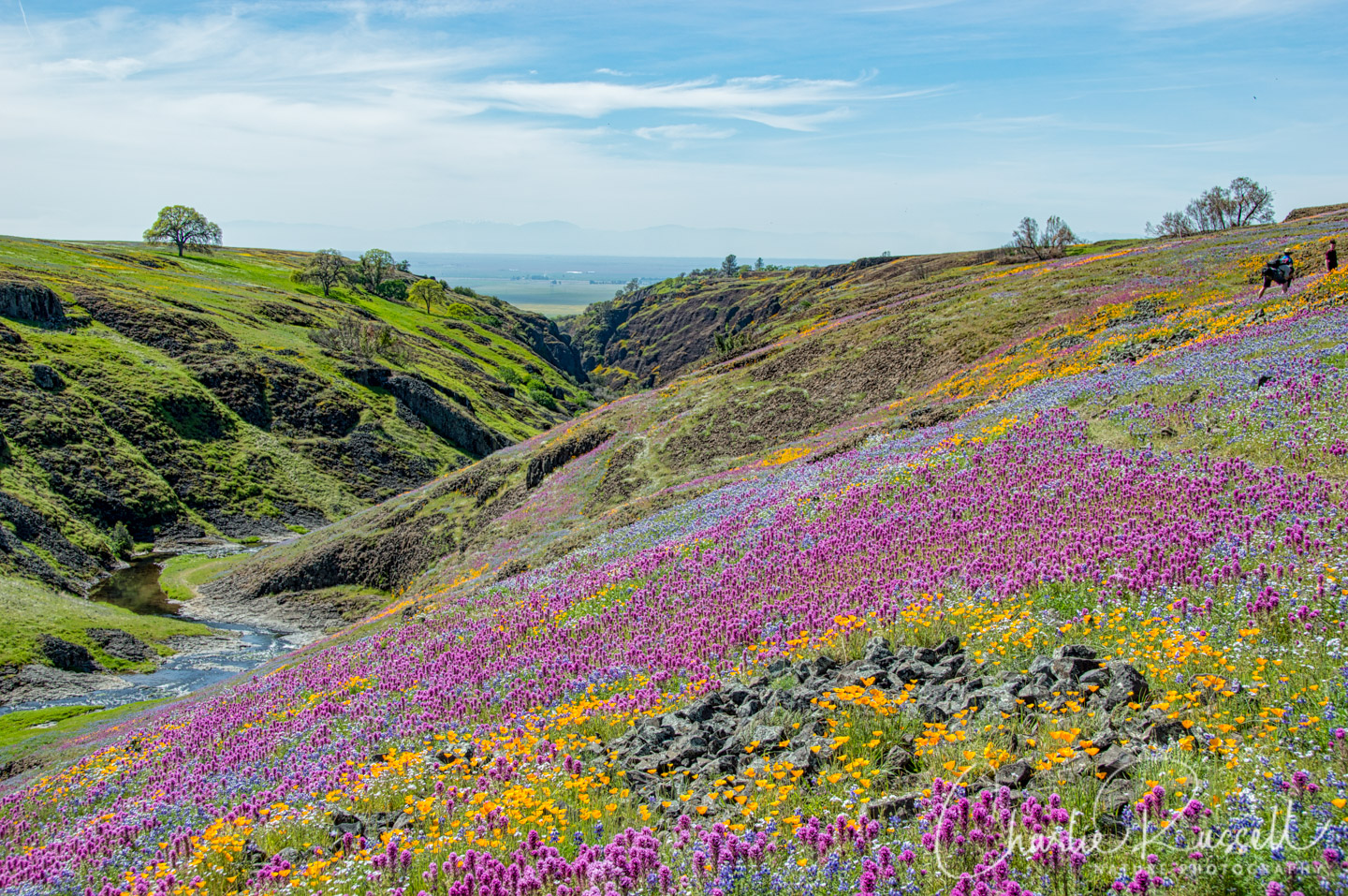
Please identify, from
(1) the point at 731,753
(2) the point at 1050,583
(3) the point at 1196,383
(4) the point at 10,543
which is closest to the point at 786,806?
(1) the point at 731,753

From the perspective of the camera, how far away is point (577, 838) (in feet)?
22.5

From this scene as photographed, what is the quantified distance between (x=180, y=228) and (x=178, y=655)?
178m

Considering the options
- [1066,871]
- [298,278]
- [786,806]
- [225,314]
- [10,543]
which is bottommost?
[10,543]

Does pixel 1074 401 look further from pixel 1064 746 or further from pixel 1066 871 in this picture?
pixel 1066 871

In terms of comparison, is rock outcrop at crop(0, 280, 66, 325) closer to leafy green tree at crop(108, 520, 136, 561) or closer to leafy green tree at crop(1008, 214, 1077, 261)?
leafy green tree at crop(108, 520, 136, 561)

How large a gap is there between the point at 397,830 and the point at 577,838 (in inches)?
82.3

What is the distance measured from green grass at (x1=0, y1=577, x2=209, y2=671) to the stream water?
1.36 metres

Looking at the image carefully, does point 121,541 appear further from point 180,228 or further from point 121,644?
point 180,228

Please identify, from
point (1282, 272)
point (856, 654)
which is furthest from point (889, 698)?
point (1282, 272)

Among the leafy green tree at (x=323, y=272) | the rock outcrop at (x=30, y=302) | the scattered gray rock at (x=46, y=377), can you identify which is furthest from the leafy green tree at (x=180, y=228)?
the scattered gray rock at (x=46, y=377)

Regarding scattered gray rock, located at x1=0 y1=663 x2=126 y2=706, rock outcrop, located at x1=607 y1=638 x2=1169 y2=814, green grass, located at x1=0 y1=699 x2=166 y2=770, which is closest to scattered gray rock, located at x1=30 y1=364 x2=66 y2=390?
scattered gray rock, located at x1=0 y1=663 x2=126 y2=706

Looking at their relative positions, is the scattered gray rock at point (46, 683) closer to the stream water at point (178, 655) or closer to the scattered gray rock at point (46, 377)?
the stream water at point (178, 655)

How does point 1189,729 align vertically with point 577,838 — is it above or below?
above

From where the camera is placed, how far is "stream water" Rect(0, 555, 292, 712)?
36.8 meters
